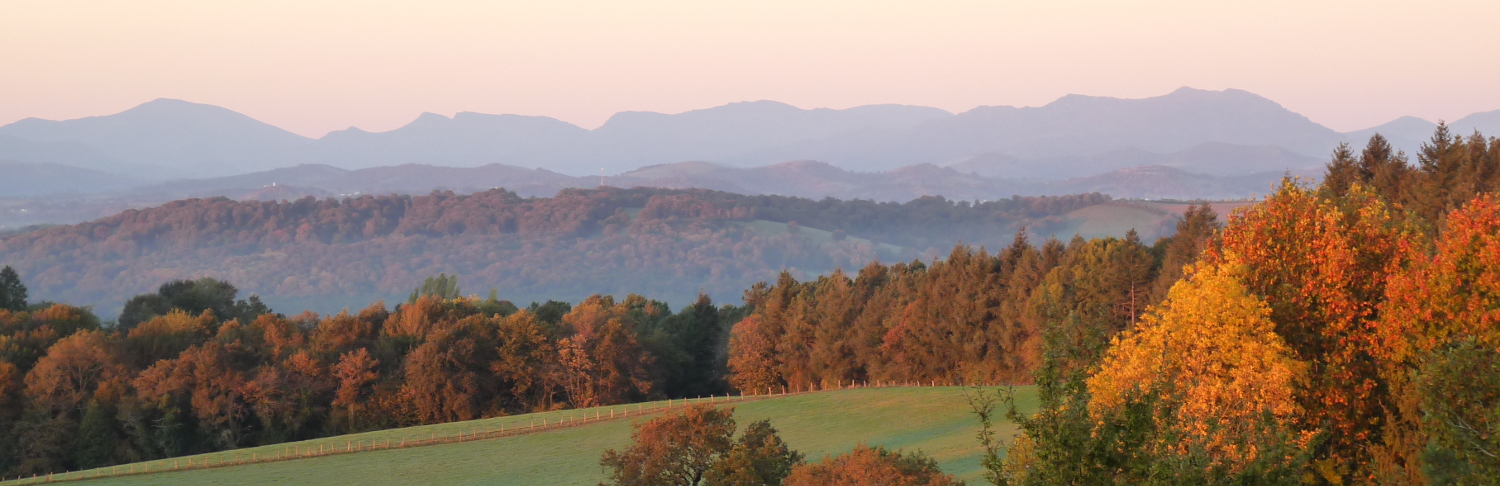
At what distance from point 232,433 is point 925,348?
48.2 m

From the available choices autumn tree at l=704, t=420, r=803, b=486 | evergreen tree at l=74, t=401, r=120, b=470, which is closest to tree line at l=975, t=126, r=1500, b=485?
autumn tree at l=704, t=420, r=803, b=486

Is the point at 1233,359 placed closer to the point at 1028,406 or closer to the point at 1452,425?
the point at 1452,425

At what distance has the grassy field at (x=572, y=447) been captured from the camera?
46.4 metres

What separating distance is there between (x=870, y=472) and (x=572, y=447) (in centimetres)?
3299

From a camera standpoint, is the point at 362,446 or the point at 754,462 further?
the point at 362,446

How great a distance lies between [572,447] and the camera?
179 feet

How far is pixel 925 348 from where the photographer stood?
272 ft

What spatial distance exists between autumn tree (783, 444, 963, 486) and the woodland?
521 mm

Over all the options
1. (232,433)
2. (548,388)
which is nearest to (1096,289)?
(548,388)

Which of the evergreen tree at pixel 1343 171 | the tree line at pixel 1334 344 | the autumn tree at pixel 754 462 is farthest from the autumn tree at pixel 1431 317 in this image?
the evergreen tree at pixel 1343 171

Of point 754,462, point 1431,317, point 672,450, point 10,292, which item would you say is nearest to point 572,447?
point 672,450

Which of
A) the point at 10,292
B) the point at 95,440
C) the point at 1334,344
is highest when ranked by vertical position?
the point at 1334,344

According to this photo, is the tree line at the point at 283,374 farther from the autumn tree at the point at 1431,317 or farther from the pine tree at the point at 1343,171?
the autumn tree at the point at 1431,317

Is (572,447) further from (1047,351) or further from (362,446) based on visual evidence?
(1047,351)
